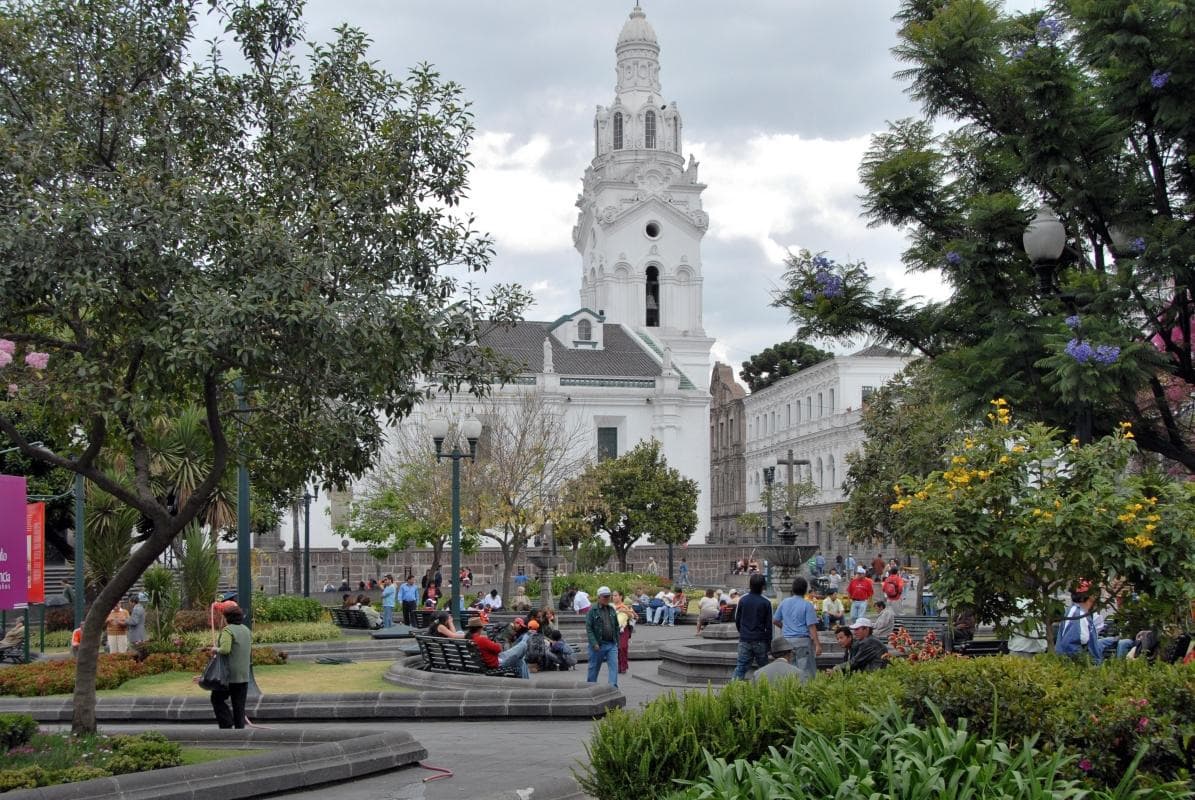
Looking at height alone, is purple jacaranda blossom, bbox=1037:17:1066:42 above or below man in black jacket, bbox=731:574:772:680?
above

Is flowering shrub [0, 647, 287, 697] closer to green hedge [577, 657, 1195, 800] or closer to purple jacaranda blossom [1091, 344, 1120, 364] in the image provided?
green hedge [577, 657, 1195, 800]

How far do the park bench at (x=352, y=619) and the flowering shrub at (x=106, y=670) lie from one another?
26.4 ft

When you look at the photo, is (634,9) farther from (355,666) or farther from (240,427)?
(240,427)

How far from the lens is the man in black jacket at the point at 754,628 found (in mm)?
13711

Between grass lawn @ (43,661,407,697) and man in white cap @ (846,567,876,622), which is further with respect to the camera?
man in white cap @ (846,567,876,622)

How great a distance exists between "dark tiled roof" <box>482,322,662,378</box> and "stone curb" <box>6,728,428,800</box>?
2131 inches

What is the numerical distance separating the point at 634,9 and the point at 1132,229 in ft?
227

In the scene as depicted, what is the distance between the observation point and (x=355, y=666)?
19.9 meters

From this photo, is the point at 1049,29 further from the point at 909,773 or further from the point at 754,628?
the point at 909,773

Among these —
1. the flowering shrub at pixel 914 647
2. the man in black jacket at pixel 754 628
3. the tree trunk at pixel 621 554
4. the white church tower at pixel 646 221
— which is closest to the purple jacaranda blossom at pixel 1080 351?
the flowering shrub at pixel 914 647

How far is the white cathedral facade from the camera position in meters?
67.2

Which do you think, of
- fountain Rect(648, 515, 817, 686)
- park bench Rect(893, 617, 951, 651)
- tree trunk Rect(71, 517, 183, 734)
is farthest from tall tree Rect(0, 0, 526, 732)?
park bench Rect(893, 617, 951, 651)

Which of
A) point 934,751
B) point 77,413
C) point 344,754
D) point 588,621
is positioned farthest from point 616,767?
point 588,621

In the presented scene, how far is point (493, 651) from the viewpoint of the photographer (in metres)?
16.6
